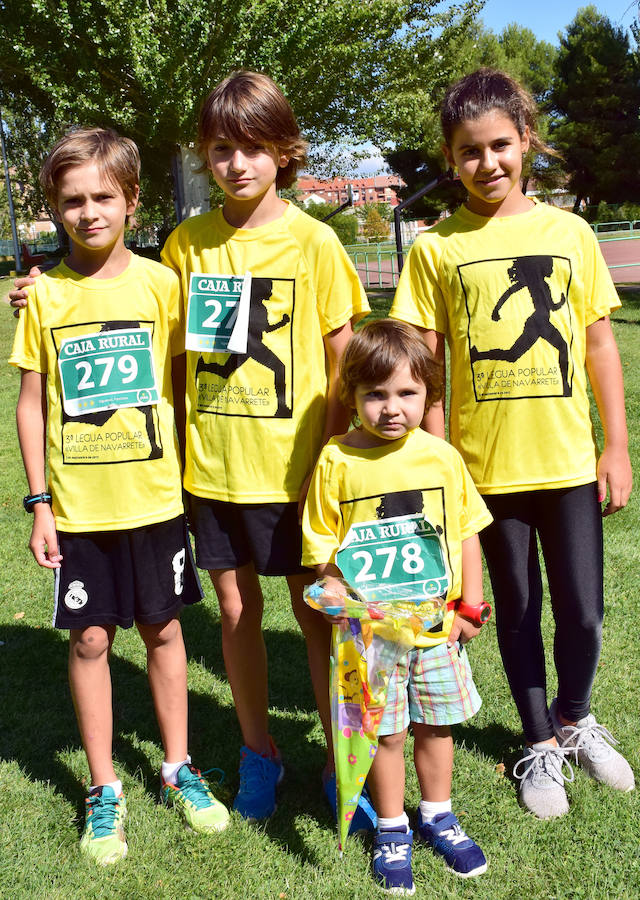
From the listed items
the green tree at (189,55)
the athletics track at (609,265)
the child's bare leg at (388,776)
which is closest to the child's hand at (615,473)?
the child's bare leg at (388,776)

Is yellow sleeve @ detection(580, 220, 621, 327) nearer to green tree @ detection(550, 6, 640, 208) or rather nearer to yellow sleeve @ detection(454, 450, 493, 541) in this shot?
yellow sleeve @ detection(454, 450, 493, 541)

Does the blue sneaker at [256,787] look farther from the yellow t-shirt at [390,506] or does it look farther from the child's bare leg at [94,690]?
the yellow t-shirt at [390,506]

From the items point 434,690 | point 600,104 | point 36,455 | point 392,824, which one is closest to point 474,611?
point 434,690

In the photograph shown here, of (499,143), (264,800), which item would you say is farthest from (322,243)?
(264,800)

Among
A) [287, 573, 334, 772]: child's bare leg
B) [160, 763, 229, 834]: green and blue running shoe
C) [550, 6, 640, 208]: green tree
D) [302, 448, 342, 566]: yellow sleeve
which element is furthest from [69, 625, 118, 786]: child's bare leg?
[550, 6, 640, 208]: green tree

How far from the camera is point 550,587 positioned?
2.50 meters

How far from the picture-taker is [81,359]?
2277 millimetres

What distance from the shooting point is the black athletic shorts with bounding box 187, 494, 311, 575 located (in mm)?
2348

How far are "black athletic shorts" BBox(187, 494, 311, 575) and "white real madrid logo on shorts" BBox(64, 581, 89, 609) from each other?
0.35m

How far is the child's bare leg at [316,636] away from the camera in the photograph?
2455 mm

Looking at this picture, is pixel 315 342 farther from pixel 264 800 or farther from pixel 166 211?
pixel 166 211

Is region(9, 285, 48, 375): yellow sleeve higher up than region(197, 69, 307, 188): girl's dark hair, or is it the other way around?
region(197, 69, 307, 188): girl's dark hair

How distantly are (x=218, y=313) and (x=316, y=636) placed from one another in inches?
40.0

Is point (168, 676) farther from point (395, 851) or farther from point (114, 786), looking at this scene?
point (395, 851)
